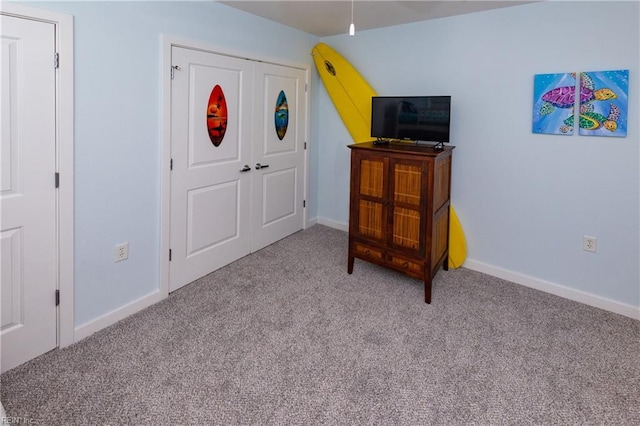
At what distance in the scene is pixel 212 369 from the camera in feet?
7.12

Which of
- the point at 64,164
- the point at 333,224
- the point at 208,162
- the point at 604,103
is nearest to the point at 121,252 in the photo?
the point at 64,164

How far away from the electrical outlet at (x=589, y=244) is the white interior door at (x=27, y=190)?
3642 millimetres

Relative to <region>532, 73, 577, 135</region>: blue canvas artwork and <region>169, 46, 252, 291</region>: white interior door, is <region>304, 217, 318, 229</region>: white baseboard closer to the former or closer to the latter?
<region>169, 46, 252, 291</region>: white interior door

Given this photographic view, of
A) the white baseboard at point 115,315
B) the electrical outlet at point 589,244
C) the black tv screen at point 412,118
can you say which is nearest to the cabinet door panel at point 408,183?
the black tv screen at point 412,118

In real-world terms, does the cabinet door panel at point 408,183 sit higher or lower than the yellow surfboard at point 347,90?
lower

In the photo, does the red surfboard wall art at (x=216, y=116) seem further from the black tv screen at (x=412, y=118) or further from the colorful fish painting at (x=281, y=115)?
the black tv screen at (x=412, y=118)

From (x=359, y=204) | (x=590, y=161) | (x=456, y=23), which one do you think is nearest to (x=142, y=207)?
(x=359, y=204)

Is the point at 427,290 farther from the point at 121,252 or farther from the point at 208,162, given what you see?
the point at 121,252

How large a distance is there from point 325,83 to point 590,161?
2673 mm

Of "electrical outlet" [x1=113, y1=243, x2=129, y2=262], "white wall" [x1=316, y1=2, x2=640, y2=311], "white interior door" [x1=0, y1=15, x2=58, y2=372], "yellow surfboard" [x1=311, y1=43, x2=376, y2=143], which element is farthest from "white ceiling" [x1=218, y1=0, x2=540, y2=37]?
"electrical outlet" [x1=113, y1=243, x2=129, y2=262]

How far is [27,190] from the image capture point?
2105mm

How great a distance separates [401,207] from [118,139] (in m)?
2.07

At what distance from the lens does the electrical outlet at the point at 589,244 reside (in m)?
2.97

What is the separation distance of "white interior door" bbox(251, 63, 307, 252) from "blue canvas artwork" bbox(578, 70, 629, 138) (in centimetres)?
259
